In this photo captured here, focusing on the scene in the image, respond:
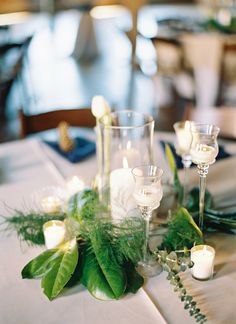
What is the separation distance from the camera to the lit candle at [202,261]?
3.07 feet

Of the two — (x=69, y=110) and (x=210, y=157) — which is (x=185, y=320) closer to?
(x=210, y=157)

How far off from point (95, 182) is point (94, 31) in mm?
4593

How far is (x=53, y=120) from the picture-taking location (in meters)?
1.88

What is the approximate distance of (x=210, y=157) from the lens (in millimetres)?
1005

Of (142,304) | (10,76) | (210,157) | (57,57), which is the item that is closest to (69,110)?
(210,157)

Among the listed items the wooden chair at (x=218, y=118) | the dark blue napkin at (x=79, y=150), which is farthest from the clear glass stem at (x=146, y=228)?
the wooden chair at (x=218, y=118)

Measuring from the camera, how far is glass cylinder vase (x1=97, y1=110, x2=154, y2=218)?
1.06 m

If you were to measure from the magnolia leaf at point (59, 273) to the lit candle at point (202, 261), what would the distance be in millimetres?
244

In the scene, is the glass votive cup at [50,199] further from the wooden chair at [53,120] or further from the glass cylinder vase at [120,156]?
the wooden chair at [53,120]

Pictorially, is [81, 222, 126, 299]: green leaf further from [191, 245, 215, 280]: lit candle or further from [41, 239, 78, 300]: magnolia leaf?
[191, 245, 215, 280]: lit candle

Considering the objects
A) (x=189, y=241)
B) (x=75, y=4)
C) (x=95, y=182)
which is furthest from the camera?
(x=75, y=4)

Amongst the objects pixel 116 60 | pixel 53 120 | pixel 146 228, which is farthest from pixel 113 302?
pixel 116 60

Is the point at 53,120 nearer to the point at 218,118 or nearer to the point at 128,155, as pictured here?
the point at 218,118

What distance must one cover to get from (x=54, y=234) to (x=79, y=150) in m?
0.58
